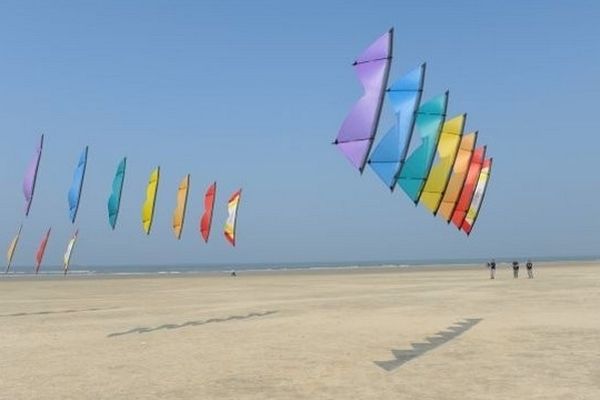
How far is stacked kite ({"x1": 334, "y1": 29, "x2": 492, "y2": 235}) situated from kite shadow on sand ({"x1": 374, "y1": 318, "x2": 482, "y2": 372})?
13.9 ft

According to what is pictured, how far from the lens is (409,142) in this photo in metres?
18.2

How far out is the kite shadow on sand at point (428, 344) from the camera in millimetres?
11359

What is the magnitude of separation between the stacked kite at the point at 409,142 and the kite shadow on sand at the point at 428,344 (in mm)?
4224

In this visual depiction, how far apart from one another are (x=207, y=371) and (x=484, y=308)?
543 inches

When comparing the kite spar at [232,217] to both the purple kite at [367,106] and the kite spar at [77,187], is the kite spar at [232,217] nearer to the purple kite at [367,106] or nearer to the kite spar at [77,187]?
the kite spar at [77,187]

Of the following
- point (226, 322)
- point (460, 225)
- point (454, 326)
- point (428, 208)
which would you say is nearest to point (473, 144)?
point (460, 225)

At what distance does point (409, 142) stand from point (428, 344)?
6772 mm

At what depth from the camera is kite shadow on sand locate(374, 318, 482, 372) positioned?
1136cm

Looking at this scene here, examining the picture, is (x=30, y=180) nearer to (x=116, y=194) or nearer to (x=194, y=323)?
(x=116, y=194)

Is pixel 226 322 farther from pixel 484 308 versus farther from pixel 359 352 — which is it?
pixel 484 308

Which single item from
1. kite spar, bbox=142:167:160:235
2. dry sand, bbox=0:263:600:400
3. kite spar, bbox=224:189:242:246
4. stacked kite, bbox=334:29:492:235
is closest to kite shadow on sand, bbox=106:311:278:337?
dry sand, bbox=0:263:600:400

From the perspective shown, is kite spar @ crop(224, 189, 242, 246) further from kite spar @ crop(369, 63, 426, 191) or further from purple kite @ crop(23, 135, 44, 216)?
kite spar @ crop(369, 63, 426, 191)

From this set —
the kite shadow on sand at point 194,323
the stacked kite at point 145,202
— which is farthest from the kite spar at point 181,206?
the kite shadow on sand at point 194,323

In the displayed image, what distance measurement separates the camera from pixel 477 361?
1141 cm
